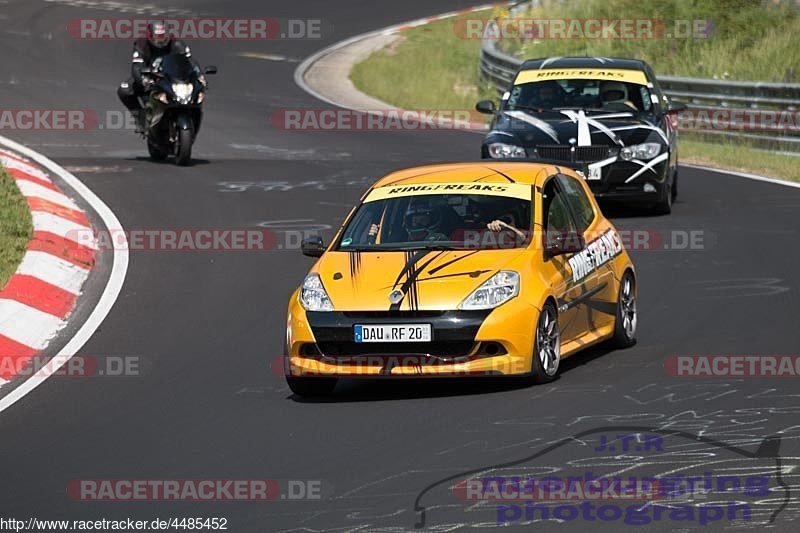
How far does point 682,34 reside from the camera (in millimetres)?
32469

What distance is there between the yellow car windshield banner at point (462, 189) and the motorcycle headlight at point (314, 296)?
109 cm

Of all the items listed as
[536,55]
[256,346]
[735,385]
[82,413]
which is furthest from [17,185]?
[536,55]

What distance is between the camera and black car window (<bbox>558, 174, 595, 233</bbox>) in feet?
39.4

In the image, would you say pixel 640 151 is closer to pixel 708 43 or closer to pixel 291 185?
pixel 291 185

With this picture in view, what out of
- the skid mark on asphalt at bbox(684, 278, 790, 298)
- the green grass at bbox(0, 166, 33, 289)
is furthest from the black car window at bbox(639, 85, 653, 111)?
the green grass at bbox(0, 166, 33, 289)

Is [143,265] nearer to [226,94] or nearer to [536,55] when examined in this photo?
[226,94]

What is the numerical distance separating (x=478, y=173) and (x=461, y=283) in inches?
62.8

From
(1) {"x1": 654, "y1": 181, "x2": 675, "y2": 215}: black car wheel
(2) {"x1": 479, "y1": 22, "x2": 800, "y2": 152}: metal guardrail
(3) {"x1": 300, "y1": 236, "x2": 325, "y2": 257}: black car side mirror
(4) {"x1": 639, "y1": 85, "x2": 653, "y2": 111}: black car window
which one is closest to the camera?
(3) {"x1": 300, "y1": 236, "x2": 325, "y2": 257}: black car side mirror

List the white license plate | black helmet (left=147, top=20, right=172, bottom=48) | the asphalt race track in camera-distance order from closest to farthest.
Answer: the asphalt race track, the white license plate, black helmet (left=147, top=20, right=172, bottom=48)

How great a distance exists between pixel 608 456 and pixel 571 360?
3143 millimetres

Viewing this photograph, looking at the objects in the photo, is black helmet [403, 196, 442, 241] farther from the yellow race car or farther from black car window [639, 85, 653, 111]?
black car window [639, 85, 653, 111]

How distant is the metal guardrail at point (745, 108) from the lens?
960 inches

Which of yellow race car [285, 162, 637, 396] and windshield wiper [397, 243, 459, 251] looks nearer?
yellow race car [285, 162, 637, 396]

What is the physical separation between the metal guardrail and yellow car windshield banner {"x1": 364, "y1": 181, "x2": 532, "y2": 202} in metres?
13.5
